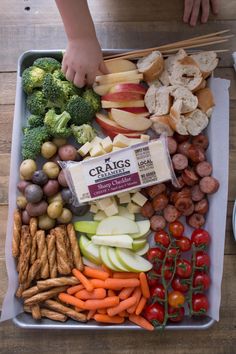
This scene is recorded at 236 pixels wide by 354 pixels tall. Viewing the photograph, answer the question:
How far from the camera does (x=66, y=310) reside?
1.44 metres

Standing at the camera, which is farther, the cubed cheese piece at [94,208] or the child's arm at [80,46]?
the cubed cheese piece at [94,208]

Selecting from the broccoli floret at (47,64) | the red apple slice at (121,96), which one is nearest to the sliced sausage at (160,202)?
the red apple slice at (121,96)

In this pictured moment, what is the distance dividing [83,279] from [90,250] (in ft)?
0.30

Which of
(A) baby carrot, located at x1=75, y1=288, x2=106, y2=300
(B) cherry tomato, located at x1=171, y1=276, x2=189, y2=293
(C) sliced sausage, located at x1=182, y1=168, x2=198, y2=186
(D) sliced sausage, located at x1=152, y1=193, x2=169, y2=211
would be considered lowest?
(A) baby carrot, located at x1=75, y1=288, x2=106, y2=300

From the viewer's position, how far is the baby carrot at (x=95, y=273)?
1453 mm

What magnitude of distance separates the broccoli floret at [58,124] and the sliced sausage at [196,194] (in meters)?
0.45

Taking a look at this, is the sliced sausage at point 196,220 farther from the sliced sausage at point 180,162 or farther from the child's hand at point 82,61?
the child's hand at point 82,61

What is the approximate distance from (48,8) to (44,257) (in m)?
0.89

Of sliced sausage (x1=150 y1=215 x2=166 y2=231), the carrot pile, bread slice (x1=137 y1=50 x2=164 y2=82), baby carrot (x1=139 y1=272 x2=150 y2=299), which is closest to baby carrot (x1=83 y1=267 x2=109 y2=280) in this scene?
the carrot pile

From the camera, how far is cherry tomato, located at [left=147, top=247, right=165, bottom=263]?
1.44m

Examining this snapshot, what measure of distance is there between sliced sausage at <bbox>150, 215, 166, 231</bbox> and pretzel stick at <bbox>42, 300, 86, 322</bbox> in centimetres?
36

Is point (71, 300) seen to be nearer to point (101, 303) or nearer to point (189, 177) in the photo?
point (101, 303)

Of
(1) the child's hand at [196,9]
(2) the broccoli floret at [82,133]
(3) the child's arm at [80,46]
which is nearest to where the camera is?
(3) the child's arm at [80,46]

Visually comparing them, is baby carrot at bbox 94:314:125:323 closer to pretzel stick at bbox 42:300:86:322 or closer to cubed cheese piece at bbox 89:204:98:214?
pretzel stick at bbox 42:300:86:322
